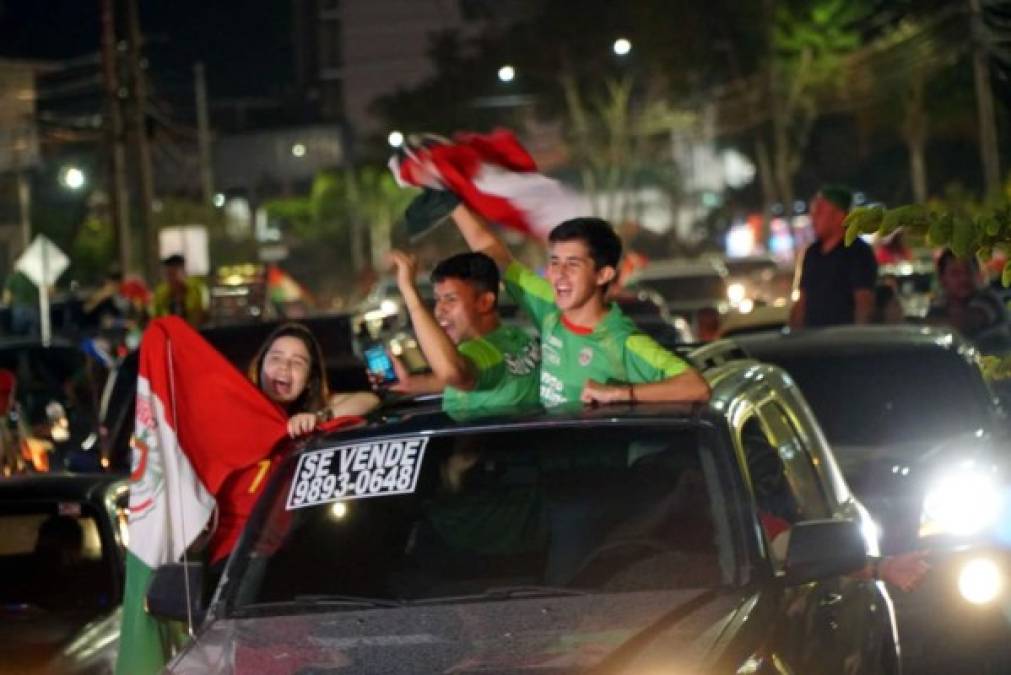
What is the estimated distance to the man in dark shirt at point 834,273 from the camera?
14203mm

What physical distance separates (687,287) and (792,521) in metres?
22.7

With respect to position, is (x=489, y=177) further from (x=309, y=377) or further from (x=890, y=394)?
(x=890, y=394)

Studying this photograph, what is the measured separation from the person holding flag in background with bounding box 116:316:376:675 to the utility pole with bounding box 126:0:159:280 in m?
30.7

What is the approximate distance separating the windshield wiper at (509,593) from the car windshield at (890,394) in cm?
480

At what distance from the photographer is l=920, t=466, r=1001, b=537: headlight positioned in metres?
9.75

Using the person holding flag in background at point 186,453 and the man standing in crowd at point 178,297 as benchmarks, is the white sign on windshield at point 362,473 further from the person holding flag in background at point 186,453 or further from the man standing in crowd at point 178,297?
the man standing in crowd at point 178,297

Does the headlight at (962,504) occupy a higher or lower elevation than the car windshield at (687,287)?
lower

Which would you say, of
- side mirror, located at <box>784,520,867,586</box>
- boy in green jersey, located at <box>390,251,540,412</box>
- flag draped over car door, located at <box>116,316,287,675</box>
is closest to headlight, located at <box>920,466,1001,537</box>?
boy in green jersey, located at <box>390,251,540,412</box>

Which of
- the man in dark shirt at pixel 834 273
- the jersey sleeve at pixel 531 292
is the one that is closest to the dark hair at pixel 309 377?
the jersey sleeve at pixel 531 292

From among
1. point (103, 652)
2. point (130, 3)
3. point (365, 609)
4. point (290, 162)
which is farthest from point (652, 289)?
point (290, 162)

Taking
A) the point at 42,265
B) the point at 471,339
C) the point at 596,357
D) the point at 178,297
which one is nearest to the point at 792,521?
the point at 596,357

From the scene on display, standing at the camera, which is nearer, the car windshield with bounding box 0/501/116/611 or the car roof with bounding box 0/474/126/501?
the car windshield with bounding box 0/501/116/611

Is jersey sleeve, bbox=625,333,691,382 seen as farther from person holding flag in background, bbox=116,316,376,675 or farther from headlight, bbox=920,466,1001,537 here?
headlight, bbox=920,466,1001,537

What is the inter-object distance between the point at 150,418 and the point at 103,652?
3.36ft
